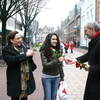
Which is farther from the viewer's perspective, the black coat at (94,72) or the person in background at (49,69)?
the person in background at (49,69)

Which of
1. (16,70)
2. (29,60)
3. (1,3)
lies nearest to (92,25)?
(29,60)

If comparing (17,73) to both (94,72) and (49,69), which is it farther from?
(94,72)

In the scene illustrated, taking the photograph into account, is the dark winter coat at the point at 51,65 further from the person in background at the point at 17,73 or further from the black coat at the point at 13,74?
the black coat at the point at 13,74

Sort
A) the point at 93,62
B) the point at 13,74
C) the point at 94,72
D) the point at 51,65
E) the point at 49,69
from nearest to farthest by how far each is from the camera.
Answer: the point at 94,72
the point at 93,62
the point at 13,74
the point at 51,65
the point at 49,69

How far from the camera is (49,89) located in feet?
10.2

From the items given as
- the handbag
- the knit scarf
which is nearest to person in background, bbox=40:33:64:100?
the handbag

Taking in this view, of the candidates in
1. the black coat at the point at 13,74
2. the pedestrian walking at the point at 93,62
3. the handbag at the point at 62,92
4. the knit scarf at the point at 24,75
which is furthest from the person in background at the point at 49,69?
the pedestrian walking at the point at 93,62

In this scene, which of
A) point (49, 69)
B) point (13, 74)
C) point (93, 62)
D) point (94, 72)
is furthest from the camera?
point (49, 69)

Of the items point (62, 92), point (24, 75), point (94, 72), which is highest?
point (94, 72)

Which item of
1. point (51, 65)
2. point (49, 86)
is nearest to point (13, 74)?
point (51, 65)

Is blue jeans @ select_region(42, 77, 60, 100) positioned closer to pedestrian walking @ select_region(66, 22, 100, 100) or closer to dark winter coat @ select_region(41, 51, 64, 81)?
dark winter coat @ select_region(41, 51, 64, 81)

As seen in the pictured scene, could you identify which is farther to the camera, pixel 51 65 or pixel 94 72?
pixel 51 65

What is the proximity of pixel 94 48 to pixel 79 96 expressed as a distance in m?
2.76

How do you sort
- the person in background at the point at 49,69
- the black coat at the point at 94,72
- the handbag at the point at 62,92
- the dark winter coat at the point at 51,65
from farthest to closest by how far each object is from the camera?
the handbag at the point at 62,92 < the person in background at the point at 49,69 < the dark winter coat at the point at 51,65 < the black coat at the point at 94,72
